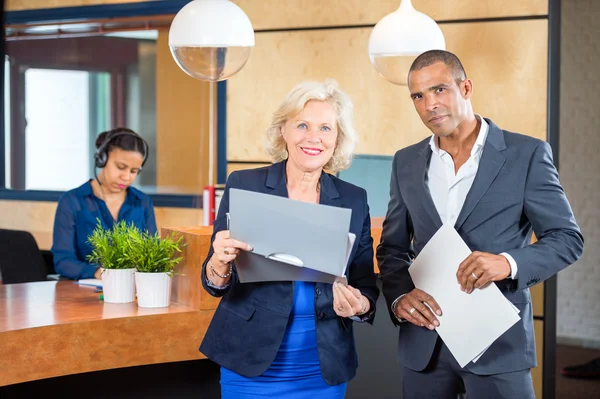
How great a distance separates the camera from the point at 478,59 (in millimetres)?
4840

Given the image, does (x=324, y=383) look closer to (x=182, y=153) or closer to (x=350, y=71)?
(x=350, y=71)

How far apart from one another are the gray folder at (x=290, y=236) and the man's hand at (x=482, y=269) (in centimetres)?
33

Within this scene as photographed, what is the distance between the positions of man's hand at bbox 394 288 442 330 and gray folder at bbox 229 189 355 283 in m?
0.29

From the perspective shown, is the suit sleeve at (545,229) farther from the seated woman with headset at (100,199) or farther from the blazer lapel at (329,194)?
the seated woman with headset at (100,199)

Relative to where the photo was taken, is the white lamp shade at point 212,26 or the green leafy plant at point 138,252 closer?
the green leafy plant at point 138,252

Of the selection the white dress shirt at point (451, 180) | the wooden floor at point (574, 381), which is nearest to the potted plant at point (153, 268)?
the white dress shirt at point (451, 180)

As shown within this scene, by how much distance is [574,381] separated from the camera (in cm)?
598

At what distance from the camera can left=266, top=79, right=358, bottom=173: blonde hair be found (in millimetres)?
2432

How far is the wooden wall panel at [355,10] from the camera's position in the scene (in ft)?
15.6

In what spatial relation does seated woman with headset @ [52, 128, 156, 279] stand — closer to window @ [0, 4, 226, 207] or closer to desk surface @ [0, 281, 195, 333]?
desk surface @ [0, 281, 195, 333]

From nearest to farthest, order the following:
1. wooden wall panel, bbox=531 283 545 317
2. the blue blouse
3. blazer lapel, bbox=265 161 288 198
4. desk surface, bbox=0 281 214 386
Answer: blazer lapel, bbox=265 161 288 198, desk surface, bbox=0 281 214 386, the blue blouse, wooden wall panel, bbox=531 283 545 317

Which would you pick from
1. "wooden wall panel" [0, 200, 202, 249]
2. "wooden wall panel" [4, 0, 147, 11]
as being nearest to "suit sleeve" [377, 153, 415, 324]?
"wooden wall panel" [0, 200, 202, 249]

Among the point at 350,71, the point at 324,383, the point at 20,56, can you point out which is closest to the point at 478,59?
the point at 350,71

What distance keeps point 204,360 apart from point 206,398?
0.15 m
